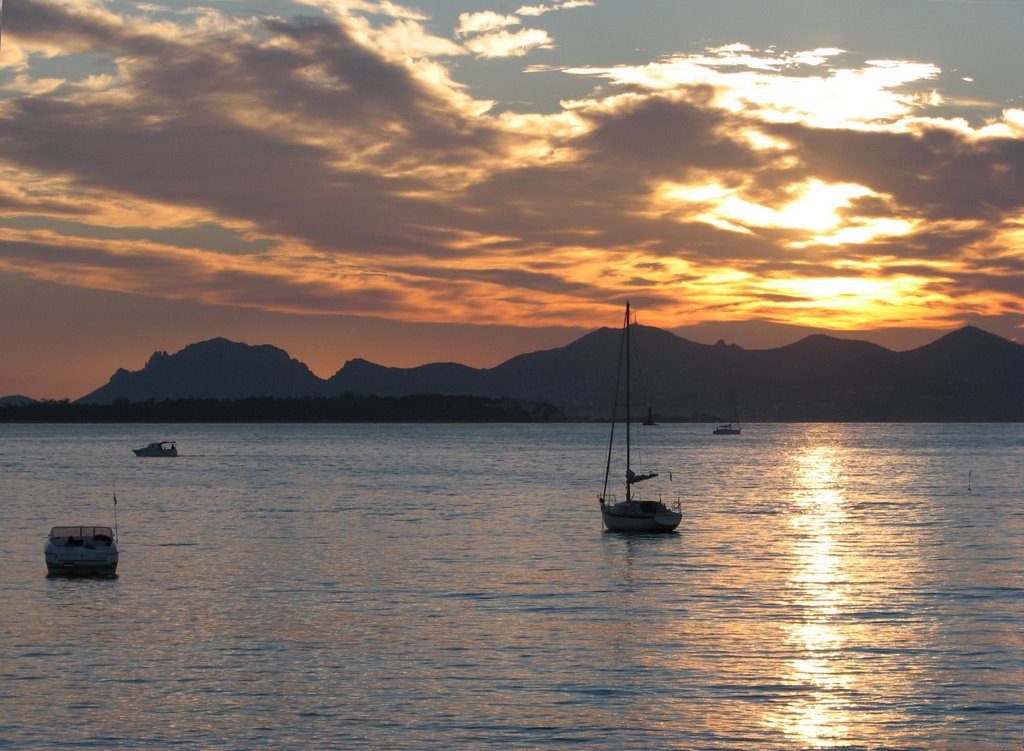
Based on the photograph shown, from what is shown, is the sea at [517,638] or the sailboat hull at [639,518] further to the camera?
the sailboat hull at [639,518]

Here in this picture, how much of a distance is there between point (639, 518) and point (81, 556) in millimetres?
40863

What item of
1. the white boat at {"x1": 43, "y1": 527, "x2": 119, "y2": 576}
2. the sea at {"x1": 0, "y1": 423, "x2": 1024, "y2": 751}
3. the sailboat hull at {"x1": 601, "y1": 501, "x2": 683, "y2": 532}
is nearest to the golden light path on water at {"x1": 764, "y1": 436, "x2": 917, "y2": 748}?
the sea at {"x1": 0, "y1": 423, "x2": 1024, "y2": 751}

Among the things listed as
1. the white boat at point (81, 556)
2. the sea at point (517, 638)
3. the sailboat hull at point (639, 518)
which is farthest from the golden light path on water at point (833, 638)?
the white boat at point (81, 556)

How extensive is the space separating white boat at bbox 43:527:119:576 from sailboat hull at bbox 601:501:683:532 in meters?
→ 37.7

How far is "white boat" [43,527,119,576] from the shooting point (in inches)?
2616

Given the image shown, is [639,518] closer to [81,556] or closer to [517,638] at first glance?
[81,556]

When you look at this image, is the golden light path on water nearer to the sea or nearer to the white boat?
the sea

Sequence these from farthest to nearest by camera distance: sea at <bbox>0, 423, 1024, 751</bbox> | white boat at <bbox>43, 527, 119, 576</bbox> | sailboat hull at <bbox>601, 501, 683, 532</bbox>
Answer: sailboat hull at <bbox>601, 501, 683, 532</bbox> → white boat at <bbox>43, 527, 119, 576</bbox> → sea at <bbox>0, 423, 1024, 751</bbox>

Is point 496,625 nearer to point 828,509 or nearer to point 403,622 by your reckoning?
point 403,622

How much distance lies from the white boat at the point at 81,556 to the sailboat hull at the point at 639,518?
1483 inches

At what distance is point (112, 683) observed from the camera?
40.7 meters

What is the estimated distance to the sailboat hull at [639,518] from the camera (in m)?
91.2

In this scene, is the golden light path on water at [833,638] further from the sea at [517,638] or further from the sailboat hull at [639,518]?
the sailboat hull at [639,518]

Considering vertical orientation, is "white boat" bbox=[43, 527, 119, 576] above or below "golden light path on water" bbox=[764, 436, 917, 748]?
above
